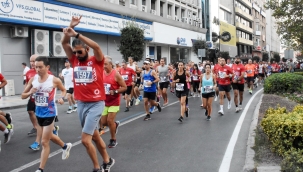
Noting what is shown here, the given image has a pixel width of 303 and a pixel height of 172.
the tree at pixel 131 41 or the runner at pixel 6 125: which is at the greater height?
the tree at pixel 131 41

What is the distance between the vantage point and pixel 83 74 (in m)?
5.44

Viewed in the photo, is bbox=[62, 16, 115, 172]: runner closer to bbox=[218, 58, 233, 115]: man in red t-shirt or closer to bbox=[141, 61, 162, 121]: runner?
bbox=[141, 61, 162, 121]: runner

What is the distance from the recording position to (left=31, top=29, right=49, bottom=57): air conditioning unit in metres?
21.2

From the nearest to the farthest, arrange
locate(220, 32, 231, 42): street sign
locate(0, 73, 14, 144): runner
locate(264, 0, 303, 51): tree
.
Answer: locate(0, 73, 14, 144): runner → locate(264, 0, 303, 51): tree → locate(220, 32, 231, 42): street sign

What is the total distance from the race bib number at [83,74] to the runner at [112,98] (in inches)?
84.8

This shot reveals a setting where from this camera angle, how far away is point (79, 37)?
508 cm

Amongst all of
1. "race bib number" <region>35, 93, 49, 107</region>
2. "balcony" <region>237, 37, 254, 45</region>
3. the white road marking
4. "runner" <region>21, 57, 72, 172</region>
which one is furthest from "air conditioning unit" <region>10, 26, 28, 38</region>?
"balcony" <region>237, 37, 254, 45</region>

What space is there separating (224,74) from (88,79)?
835 centimetres

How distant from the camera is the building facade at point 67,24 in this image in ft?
65.6

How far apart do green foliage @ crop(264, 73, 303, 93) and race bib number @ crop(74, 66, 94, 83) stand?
54.5 ft

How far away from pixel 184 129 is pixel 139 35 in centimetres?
1827

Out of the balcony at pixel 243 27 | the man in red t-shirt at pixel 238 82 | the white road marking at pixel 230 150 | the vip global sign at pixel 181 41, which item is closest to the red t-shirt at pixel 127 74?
the man in red t-shirt at pixel 238 82

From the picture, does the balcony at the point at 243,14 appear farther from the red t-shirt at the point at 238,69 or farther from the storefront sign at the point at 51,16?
the red t-shirt at the point at 238,69

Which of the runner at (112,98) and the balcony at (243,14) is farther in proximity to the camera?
the balcony at (243,14)
